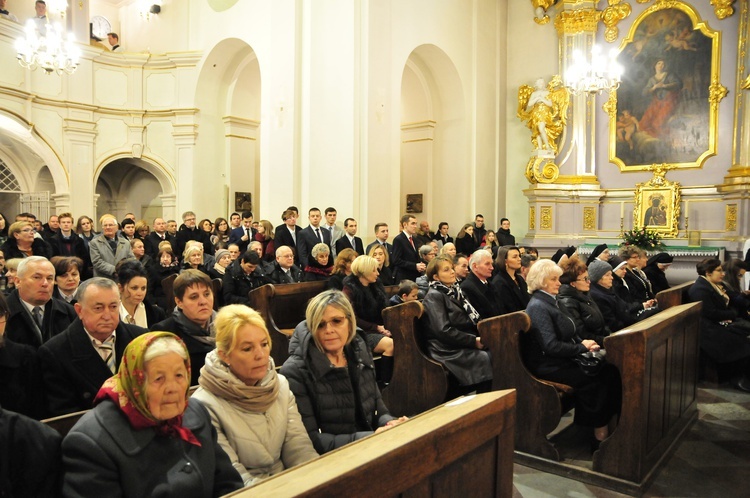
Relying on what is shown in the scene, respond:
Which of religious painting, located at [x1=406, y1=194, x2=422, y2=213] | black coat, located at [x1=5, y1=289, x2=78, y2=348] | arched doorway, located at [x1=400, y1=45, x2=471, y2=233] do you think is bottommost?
black coat, located at [x1=5, y1=289, x2=78, y2=348]

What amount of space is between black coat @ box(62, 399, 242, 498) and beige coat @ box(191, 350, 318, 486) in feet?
0.96

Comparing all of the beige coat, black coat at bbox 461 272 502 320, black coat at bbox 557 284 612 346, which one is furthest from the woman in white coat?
black coat at bbox 461 272 502 320

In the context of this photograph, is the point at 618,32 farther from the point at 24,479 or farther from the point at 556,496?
the point at 24,479

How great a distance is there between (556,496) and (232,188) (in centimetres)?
1069

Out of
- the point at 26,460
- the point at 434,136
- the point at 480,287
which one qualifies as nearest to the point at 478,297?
the point at 480,287

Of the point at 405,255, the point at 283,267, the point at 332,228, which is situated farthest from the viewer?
the point at 332,228

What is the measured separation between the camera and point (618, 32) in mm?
11992

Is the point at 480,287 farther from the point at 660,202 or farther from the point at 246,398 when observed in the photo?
the point at 660,202

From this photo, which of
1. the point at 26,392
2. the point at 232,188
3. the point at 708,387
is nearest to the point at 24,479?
the point at 26,392

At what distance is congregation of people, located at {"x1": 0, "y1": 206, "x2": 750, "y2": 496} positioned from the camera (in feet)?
5.54

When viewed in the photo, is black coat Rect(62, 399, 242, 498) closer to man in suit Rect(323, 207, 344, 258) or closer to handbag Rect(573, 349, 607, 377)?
handbag Rect(573, 349, 607, 377)

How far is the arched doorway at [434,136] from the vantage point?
1203 centimetres

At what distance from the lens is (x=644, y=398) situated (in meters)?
3.43

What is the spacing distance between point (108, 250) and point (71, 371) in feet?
15.3
